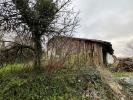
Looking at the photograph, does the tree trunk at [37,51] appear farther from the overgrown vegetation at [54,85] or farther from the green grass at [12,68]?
the green grass at [12,68]

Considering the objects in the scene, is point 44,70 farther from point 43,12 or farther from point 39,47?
point 43,12

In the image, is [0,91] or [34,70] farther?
[34,70]

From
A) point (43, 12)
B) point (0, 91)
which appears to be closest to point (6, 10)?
point (43, 12)

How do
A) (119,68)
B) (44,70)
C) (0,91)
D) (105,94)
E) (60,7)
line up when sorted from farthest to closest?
(119,68) < (60,7) < (44,70) < (105,94) < (0,91)

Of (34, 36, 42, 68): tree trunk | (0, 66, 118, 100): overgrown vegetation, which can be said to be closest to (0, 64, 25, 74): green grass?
(0, 66, 118, 100): overgrown vegetation

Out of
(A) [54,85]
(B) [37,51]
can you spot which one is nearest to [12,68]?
(B) [37,51]

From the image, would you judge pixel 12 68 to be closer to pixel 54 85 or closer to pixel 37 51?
pixel 37 51

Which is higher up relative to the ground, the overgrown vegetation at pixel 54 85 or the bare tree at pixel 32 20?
the bare tree at pixel 32 20

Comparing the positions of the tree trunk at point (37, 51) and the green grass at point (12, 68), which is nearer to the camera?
the tree trunk at point (37, 51)

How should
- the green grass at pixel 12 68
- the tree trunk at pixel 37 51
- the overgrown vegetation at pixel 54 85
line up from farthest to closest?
the green grass at pixel 12 68, the tree trunk at pixel 37 51, the overgrown vegetation at pixel 54 85

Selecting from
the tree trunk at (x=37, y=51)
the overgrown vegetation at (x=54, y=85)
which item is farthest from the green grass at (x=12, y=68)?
the tree trunk at (x=37, y=51)

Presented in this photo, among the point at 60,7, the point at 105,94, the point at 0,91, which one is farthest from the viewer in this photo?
the point at 60,7

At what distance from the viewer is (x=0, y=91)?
15453 mm

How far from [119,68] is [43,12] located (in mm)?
20244
